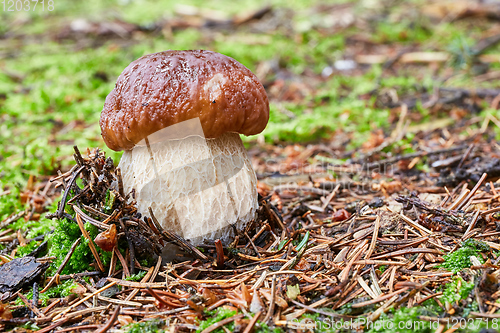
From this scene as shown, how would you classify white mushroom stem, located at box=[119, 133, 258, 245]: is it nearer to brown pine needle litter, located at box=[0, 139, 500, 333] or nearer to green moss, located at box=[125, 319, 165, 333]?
brown pine needle litter, located at box=[0, 139, 500, 333]

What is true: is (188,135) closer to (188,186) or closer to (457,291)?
(188,186)

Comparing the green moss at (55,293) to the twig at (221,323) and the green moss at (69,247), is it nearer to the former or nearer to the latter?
the green moss at (69,247)

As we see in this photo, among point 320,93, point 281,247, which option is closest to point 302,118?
point 320,93

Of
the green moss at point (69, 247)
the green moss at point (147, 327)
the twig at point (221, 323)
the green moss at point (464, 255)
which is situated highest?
the green moss at point (69, 247)

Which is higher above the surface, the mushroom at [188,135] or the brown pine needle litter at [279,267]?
the mushroom at [188,135]

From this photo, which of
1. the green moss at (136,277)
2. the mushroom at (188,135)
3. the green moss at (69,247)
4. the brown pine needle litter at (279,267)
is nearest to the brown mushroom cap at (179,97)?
the mushroom at (188,135)

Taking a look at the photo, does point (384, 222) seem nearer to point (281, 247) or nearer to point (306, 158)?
point (281, 247)

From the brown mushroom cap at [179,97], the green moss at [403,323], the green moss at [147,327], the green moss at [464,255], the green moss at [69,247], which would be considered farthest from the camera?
the green moss at [69,247]

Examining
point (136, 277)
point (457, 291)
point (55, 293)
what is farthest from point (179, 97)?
point (457, 291)
